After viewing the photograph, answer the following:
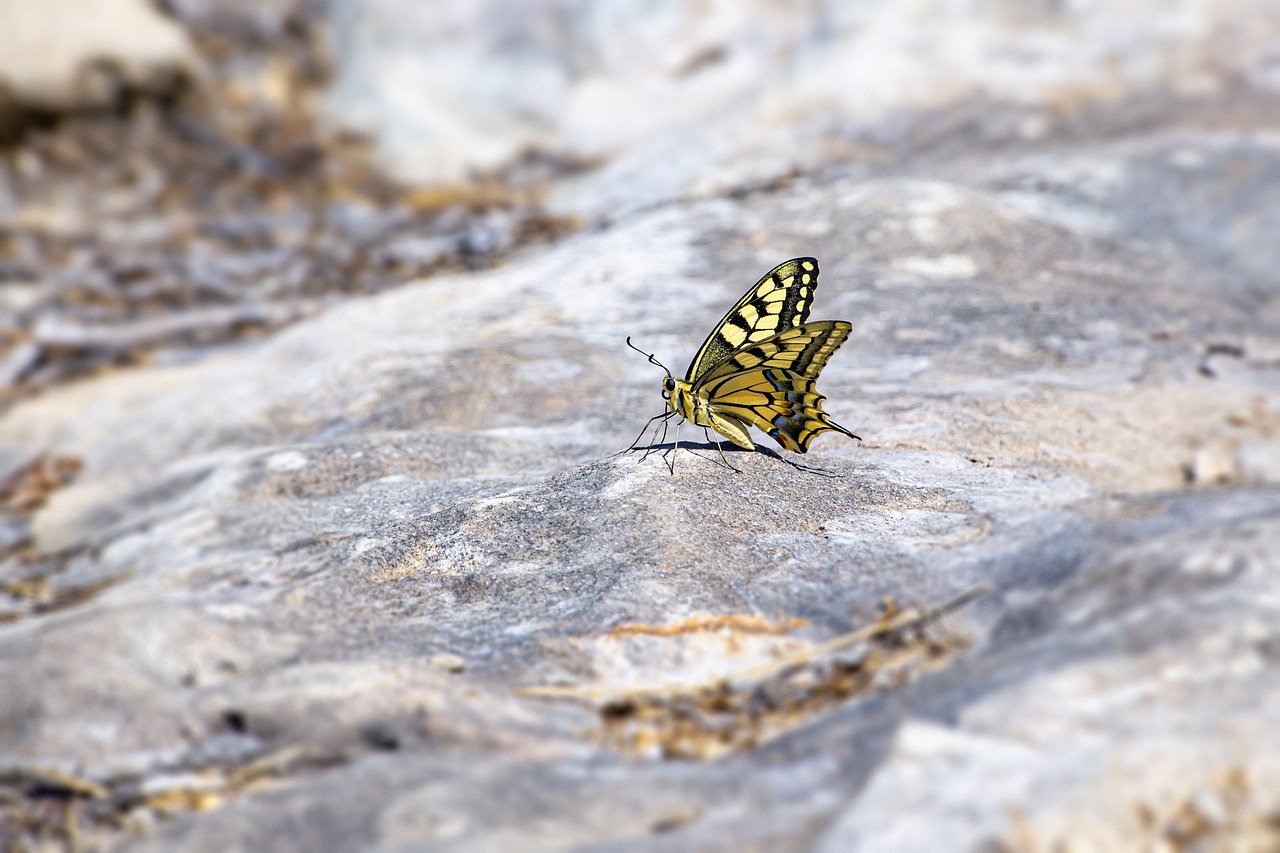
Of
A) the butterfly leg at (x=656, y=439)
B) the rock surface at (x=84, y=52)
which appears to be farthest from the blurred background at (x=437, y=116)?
the butterfly leg at (x=656, y=439)

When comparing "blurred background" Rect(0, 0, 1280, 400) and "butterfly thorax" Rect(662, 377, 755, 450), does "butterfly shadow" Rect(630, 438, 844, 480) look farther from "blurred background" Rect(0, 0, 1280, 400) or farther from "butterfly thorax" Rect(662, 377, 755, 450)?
"blurred background" Rect(0, 0, 1280, 400)

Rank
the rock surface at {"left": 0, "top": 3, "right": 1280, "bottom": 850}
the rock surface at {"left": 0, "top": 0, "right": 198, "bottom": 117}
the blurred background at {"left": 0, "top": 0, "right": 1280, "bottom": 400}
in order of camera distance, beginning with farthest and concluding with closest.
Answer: the rock surface at {"left": 0, "top": 0, "right": 198, "bottom": 117}
the blurred background at {"left": 0, "top": 0, "right": 1280, "bottom": 400}
the rock surface at {"left": 0, "top": 3, "right": 1280, "bottom": 850}

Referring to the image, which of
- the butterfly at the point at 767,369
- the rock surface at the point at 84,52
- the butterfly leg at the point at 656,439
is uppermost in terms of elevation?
the rock surface at the point at 84,52

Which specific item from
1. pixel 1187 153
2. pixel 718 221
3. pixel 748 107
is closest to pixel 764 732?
pixel 718 221

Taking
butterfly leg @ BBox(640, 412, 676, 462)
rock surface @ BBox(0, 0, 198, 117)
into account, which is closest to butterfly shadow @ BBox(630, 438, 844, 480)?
butterfly leg @ BBox(640, 412, 676, 462)

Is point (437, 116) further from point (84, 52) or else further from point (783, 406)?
point (783, 406)

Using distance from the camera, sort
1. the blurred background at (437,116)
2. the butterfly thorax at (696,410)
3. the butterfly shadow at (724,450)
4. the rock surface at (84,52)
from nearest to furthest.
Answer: the butterfly shadow at (724,450) < the butterfly thorax at (696,410) < the blurred background at (437,116) < the rock surface at (84,52)

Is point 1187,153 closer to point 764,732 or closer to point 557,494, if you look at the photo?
point 557,494

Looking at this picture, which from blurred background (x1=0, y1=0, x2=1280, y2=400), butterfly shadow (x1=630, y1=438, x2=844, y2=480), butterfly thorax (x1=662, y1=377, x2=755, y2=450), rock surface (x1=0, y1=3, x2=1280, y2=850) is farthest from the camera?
blurred background (x1=0, y1=0, x2=1280, y2=400)

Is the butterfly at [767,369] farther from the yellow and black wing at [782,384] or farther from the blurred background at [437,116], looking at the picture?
the blurred background at [437,116]
